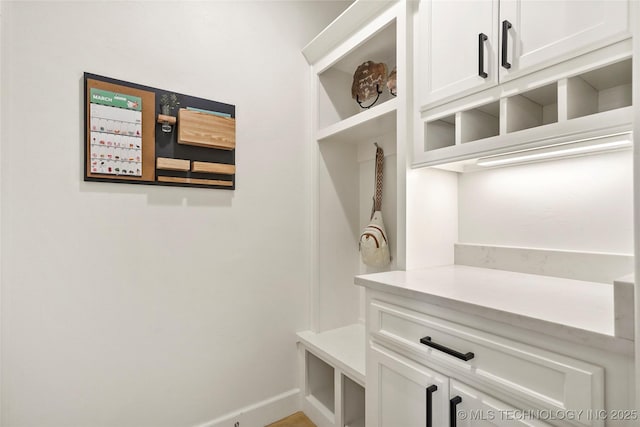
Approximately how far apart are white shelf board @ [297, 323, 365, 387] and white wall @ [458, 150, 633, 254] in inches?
32.1

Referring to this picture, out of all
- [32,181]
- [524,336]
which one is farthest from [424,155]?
[32,181]

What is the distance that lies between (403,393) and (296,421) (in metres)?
1.06

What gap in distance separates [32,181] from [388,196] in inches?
68.1

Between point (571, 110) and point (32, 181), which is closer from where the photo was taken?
point (571, 110)

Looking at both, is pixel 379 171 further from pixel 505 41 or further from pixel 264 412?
pixel 264 412

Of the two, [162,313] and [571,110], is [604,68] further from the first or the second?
[162,313]

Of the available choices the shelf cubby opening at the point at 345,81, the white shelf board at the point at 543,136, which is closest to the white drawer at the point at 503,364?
the white shelf board at the point at 543,136

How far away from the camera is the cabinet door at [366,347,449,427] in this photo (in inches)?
38.2

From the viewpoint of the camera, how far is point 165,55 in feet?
5.12

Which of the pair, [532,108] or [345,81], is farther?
[345,81]

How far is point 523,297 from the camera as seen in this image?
0.92 metres

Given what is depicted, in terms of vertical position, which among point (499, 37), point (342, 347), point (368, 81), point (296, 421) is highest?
point (368, 81)

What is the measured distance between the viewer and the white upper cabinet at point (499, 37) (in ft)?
2.81

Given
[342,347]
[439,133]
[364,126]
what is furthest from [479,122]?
[342,347]
